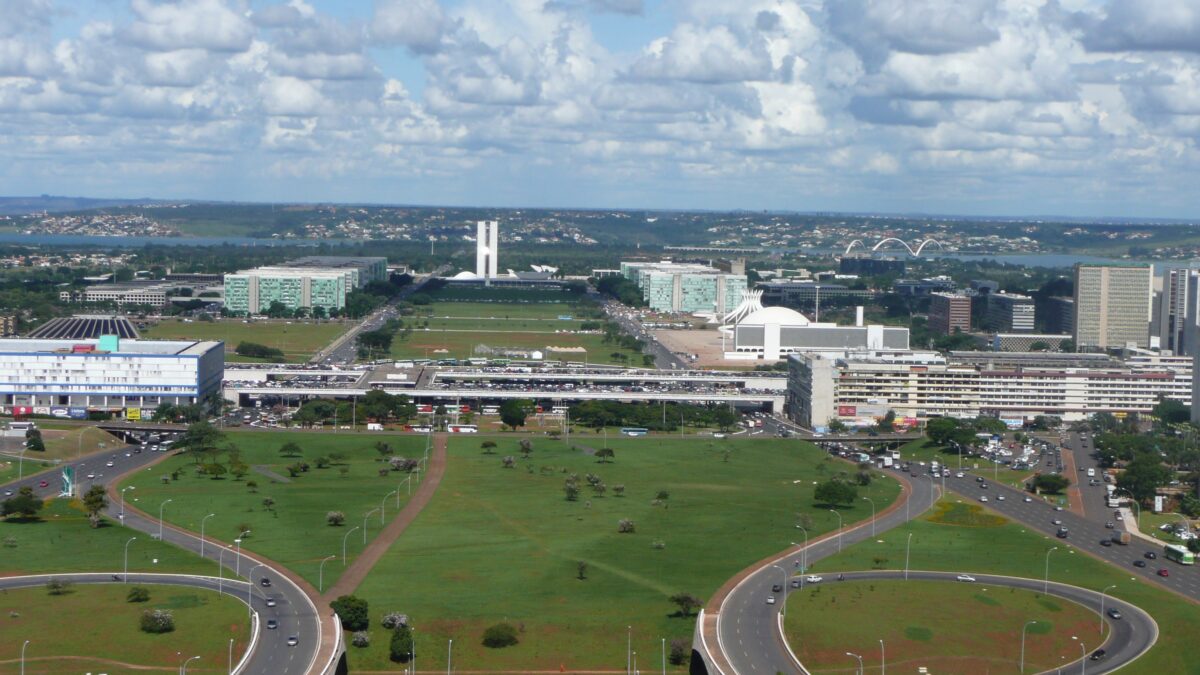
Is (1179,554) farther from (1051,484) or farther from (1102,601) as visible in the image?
(1051,484)

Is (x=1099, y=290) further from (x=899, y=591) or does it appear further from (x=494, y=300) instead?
(x=899, y=591)

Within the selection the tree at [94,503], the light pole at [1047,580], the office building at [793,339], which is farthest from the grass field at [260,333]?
the light pole at [1047,580]

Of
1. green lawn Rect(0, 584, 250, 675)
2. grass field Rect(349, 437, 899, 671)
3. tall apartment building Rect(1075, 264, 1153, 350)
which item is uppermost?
tall apartment building Rect(1075, 264, 1153, 350)

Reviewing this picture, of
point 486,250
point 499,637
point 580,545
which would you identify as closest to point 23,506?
point 580,545

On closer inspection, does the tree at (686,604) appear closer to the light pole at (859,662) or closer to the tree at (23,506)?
the light pole at (859,662)

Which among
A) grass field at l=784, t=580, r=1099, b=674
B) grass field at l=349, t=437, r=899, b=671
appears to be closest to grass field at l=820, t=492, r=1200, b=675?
grass field at l=784, t=580, r=1099, b=674

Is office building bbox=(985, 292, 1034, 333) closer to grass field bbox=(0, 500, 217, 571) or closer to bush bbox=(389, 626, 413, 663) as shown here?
grass field bbox=(0, 500, 217, 571)
